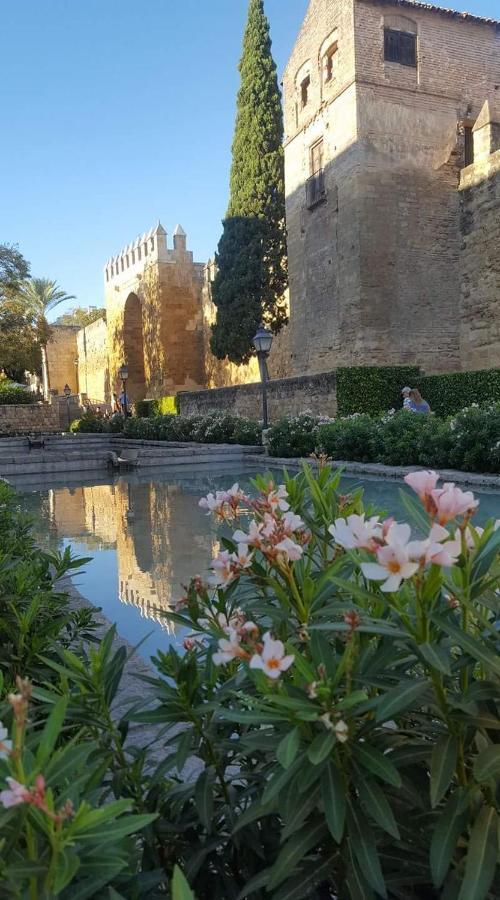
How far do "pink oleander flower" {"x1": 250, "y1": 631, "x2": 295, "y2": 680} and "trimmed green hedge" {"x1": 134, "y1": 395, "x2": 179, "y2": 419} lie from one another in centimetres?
2169

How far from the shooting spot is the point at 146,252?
3011 cm

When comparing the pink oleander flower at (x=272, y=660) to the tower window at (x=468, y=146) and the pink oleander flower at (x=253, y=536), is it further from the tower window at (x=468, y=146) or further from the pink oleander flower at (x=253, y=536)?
the tower window at (x=468, y=146)

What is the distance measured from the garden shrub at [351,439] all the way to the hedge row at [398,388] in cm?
295

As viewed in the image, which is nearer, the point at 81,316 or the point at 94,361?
the point at 94,361

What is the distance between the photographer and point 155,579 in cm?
448

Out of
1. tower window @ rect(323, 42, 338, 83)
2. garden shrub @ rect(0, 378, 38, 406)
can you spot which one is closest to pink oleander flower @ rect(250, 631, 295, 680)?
tower window @ rect(323, 42, 338, 83)

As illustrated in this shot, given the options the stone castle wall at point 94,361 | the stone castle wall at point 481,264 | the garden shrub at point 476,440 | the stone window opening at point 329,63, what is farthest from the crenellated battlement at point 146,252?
the garden shrub at point 476,440

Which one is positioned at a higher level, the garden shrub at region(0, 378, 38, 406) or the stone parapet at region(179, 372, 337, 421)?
the garden shrub at region(0, 378, 38, 406)

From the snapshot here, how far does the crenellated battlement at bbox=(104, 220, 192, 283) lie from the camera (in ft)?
95.4

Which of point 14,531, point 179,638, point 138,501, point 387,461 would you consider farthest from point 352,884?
point 387,461

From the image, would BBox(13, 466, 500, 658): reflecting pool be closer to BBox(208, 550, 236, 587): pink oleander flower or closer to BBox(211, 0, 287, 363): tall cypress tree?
BBox(208, 550, 236, 587): pink oleander flower

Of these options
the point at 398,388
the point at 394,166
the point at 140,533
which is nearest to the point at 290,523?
the point at 140,533

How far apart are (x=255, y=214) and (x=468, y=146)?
7131 millimetres

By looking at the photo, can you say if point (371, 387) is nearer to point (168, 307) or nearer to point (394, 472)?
point (394, 472)
